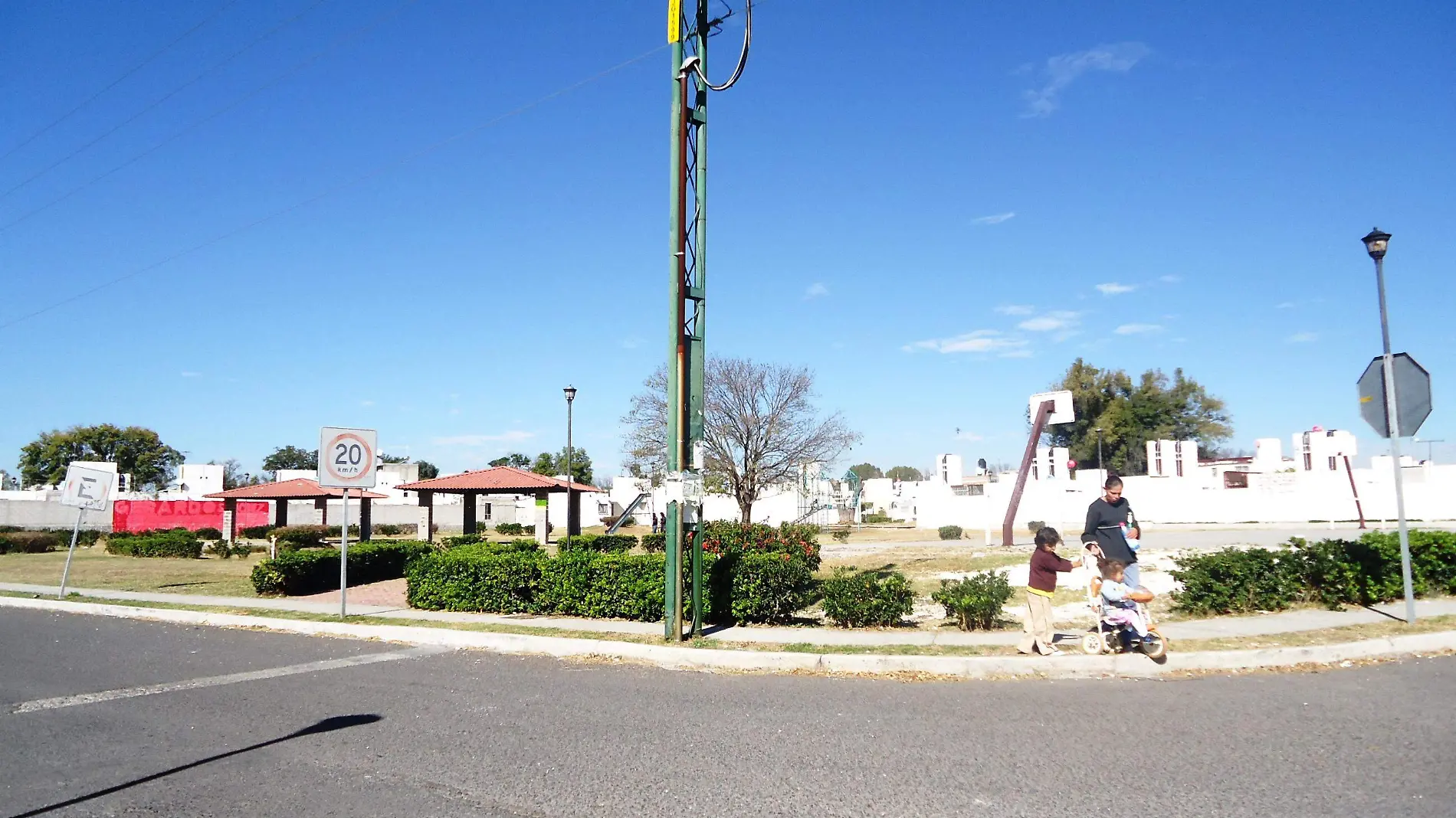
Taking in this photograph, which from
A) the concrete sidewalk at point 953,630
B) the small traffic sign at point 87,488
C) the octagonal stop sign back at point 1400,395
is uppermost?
the octagonal stop sign back at point 1400,395

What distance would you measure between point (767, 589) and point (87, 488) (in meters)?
14.8

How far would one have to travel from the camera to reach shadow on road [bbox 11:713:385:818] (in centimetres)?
525

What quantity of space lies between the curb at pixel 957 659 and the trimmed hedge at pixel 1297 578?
1.87 m

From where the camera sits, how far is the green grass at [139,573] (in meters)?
20.9

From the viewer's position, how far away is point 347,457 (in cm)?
1477

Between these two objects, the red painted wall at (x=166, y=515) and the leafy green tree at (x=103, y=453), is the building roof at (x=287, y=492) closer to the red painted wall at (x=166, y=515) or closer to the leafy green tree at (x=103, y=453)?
the red painted wall at (x=166, y=515)

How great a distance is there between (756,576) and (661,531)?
49.8 ft

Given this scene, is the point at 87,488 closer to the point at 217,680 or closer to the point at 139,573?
the point at 139,573

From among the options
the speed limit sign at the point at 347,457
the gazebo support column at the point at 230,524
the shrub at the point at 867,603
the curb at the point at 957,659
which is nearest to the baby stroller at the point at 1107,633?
the curb at the point at 957,659

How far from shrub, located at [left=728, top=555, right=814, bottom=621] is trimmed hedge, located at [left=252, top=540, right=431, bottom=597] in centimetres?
830

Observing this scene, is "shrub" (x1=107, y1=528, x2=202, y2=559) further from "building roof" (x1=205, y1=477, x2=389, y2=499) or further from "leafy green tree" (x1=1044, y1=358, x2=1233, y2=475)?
"leafy green tree" (x1=1044, y1=358, x2=1233, y2=475)

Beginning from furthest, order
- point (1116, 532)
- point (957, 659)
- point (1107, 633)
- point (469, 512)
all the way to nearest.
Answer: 1. point (469, 512)
2. point (1116, 532)
3. point (1107, 633)
4. point (957, 659)

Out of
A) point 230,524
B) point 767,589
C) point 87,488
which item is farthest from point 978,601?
point 230,524

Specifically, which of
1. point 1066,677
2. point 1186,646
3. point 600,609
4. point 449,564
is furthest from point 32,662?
point 1186,646
